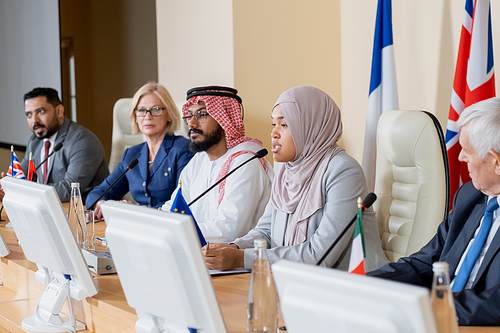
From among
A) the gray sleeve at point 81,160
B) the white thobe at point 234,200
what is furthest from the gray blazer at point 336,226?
the gray sleeve at point 81,160

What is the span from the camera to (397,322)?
0.70m

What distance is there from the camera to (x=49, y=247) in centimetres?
161

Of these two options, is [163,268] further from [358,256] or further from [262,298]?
[358,256]

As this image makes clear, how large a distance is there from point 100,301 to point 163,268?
0.67 metres

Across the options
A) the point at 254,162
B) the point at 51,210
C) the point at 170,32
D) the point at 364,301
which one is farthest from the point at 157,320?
the point at 170,32

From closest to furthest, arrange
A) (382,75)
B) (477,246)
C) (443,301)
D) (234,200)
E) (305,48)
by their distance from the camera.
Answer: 1. (443,301)
2. (477,246)
3. (234,200)
4. (382,75)
5. (305,48)

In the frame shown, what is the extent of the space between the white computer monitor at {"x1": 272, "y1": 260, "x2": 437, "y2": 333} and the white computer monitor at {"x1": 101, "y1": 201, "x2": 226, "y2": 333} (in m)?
0.24

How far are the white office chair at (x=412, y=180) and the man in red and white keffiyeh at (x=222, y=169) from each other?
1.92ft

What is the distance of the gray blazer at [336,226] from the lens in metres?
1.91

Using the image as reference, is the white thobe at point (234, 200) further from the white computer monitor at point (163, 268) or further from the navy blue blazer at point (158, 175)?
the white computer monitor at point (163, 268)

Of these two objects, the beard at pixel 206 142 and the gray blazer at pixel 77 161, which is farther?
the gray blazer at pixel 77 161

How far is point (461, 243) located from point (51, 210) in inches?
46.2

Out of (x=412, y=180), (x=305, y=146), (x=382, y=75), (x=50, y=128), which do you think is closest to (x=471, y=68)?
(x=382, y=75)

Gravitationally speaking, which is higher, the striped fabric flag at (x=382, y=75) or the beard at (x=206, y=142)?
the striped fabric flag at (x=382, y=75)
